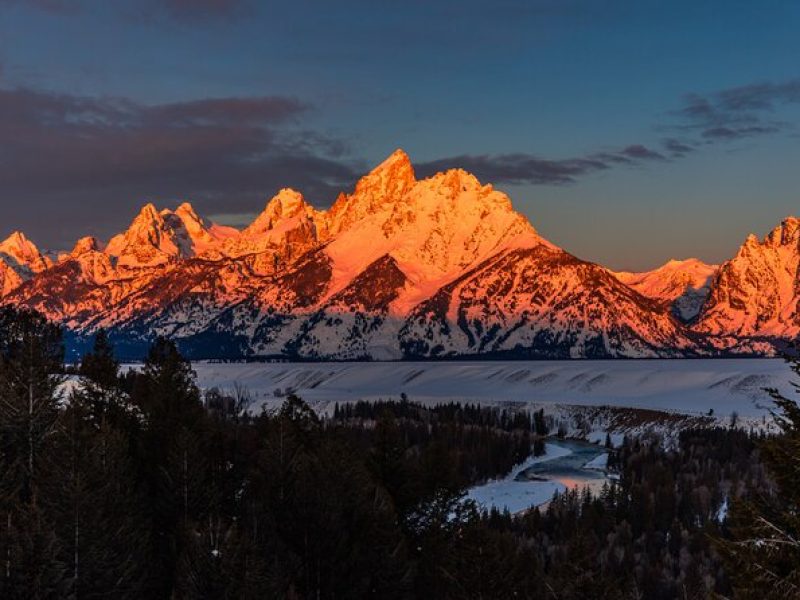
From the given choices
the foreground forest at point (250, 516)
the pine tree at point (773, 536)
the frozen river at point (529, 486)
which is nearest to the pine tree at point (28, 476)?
the foreground forest at point (250, 516)

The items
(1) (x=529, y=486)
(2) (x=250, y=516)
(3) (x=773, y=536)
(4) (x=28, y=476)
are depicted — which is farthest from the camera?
(1) (x=529, y=486)

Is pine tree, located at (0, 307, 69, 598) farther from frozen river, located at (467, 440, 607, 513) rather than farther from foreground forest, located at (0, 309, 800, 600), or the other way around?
frozen river, located at (467, 440, 607, 513)

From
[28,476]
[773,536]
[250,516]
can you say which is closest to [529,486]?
[250,516]

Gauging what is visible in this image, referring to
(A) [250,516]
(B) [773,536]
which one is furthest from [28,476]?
(B) [773,536]

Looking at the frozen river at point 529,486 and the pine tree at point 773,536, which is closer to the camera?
the pine tree at point 773,536

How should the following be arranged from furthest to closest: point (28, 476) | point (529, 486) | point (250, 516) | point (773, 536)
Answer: point (529, 486)
point (250, 516)
point (28, 476)
point (773, 536)

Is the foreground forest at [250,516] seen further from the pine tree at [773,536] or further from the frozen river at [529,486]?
the frozen river at [529,486]

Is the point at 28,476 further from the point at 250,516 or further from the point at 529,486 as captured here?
the point at 529,486

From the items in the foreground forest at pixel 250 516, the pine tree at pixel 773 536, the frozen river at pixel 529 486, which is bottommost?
the frozen river at pixel 529 486

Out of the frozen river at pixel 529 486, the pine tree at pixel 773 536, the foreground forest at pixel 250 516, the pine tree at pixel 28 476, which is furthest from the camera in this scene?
the frozen river at pixel 529 486

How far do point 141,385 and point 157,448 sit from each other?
1615 inches

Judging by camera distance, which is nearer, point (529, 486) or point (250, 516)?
point (250, 516)

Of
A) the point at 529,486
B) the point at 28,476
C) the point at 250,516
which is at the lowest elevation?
the point at 529,486

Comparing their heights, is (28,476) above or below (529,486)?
above
